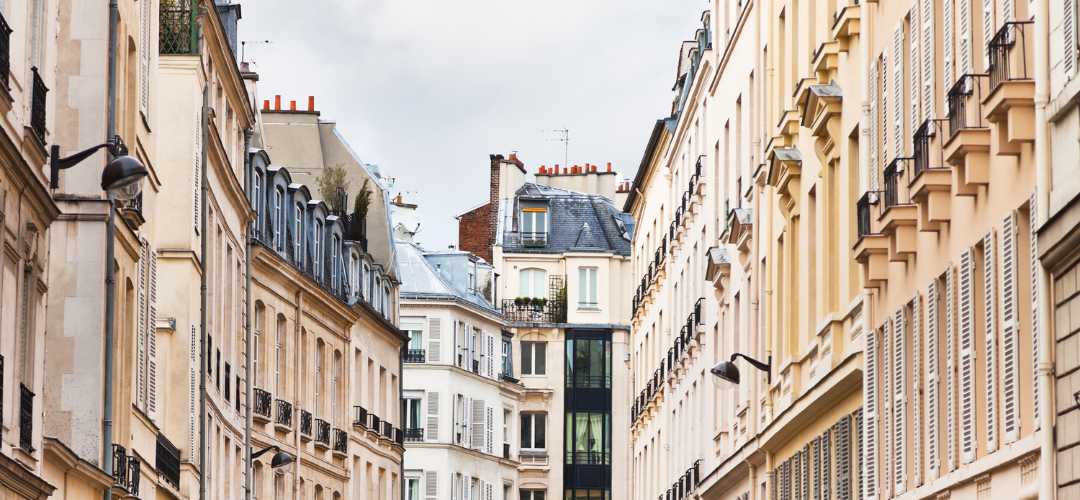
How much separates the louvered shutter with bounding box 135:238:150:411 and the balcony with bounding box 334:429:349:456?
2672 cm

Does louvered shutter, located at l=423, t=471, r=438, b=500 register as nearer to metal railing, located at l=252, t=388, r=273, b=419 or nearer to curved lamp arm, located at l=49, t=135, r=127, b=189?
metal railing, located at l=252, t=388, r=273, b=419

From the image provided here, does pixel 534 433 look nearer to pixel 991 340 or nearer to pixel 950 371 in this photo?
pixel 950 371

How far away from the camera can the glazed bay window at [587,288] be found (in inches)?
3536

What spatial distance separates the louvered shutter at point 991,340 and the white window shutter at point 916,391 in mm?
2850

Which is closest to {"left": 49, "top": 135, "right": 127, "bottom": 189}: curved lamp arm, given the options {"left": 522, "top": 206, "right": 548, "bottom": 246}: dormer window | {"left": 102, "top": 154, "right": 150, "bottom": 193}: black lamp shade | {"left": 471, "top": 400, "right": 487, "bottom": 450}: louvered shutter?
{"left": 102, "top": 154, "right": 150, "bottom": 193}: black lamp shade

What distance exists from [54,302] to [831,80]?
10527 millimetres

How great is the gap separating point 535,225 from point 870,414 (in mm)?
66000

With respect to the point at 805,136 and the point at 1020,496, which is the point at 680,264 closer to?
the point at 805,136

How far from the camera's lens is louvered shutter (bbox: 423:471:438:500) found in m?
80.2

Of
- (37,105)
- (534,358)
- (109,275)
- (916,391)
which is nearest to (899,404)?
(916,391)

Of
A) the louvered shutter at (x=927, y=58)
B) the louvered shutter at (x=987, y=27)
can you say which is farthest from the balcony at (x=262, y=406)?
the louvered shutter at (x=987, y=27)

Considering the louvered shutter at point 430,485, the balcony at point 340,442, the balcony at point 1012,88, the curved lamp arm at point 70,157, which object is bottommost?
the balcony at point 1012,88

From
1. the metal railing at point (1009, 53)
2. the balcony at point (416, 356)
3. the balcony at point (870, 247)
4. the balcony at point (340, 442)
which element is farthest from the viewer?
the balcony at point (416, 356)

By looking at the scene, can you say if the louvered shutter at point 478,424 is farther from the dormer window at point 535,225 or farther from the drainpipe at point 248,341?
the drainpipe at point 248,341
